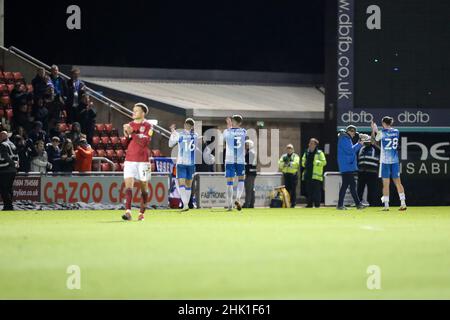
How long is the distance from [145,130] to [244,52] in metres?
24.6

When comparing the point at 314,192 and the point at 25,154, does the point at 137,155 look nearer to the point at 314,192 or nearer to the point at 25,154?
the point at 25,154

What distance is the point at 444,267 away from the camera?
43.7 ft

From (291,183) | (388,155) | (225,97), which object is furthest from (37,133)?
(225,97)

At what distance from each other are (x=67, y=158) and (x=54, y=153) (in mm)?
556

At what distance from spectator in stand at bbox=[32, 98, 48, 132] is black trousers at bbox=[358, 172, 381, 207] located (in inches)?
361

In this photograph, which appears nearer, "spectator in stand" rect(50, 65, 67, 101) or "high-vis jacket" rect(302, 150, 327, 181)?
"high-vis jacket" rect(302, 150, 327, 181)

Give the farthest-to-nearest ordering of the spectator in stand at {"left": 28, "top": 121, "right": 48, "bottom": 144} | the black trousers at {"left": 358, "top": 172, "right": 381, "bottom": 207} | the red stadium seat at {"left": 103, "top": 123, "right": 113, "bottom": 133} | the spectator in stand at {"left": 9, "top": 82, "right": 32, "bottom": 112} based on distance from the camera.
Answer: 1. the red stadium seat at {"left": 103, "top": 123, "right": 113, "bottom": 133}
2. the spectator in stand at {"left": 9, "top": 82, "right": 32, "bottom": 112}
3. the black trousers at {"left": 358, "top": 172, "right": 381, "bottom": 207}
4. the spectator in stand at {"left": 28, "top": 121, "right": 48, "bottom": 144}

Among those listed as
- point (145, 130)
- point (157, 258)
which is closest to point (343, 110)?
point (145, 130)

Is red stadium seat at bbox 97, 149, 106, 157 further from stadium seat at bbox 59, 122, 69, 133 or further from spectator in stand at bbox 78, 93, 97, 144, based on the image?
stadium seat at bbox 59, 122, 69, 133

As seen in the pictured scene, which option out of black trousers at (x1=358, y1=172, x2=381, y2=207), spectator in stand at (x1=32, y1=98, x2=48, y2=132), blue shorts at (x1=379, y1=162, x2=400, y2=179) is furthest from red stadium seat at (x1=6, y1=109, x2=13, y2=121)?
blue shorts at (x1=379, y1=162, x2=400, y2=179)

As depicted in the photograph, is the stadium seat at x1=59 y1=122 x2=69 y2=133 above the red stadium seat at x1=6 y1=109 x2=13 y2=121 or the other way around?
the other way around

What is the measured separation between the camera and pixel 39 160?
29.9 metres

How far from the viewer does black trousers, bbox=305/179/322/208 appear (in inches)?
1292
